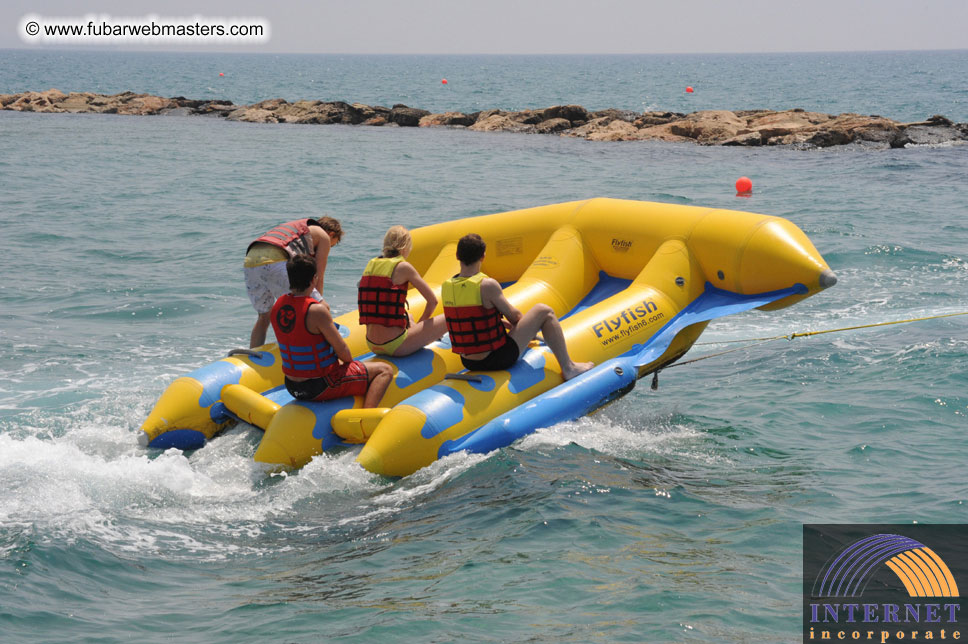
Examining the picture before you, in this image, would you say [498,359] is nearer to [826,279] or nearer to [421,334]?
[421,334]

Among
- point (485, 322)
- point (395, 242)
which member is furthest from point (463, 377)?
point (395, 242)

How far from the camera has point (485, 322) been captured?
554cm

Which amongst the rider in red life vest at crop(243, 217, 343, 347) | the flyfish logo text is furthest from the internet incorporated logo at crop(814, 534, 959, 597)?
the rider in red life vest at crop(243, 217, 343, 347)

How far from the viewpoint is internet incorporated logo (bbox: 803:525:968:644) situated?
3930 millimetres

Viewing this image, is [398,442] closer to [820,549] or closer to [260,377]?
[260,377]

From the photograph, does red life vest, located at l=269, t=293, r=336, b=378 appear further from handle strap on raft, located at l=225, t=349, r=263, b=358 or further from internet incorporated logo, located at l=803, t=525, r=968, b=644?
internet incorporated logo, located at l=803, t=525, r=968, b=644

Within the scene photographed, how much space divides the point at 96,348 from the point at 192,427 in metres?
3.10

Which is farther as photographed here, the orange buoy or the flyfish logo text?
the orange buoy

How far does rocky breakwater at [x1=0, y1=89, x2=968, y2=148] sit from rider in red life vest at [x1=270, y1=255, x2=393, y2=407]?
1908cm

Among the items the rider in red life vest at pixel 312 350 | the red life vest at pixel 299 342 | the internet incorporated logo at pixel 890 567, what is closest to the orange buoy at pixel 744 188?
the rider in red life vest at pixel 312 350

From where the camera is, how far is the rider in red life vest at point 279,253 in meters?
5.94

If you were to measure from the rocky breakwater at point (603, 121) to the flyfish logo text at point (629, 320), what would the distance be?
1744 cm

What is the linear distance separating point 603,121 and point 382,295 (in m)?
22.7

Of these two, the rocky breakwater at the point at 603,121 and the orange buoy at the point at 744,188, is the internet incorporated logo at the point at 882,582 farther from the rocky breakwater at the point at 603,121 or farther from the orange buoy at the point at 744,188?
the rocky breakwater at the point at 603,121
